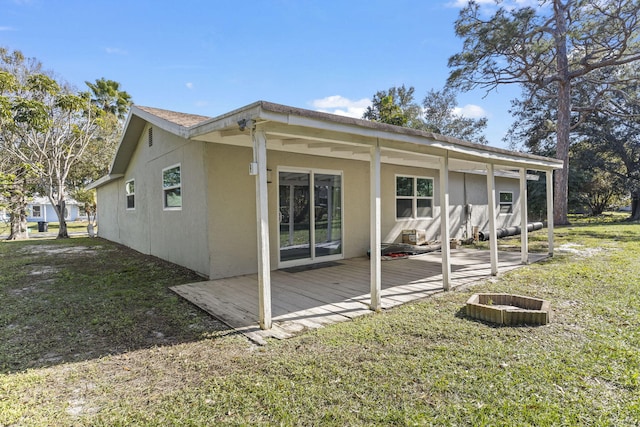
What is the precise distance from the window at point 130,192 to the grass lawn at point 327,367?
6005mm

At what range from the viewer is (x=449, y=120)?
32.1m

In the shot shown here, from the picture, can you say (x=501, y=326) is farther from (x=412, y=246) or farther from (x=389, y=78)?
(x=389, y=78)

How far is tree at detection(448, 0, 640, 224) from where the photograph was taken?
1571 cm

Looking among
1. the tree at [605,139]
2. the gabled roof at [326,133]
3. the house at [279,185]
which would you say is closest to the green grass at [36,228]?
the house at [279,185]

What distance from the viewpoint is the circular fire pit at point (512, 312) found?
12.9 ft

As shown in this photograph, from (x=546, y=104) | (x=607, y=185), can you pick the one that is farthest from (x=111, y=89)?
(x=607, y=185)

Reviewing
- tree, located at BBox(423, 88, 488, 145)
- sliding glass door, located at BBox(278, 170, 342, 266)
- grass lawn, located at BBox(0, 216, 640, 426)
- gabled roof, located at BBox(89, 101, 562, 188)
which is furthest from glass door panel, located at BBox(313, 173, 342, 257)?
tree, located at BBox(423, 88, 488, 145)

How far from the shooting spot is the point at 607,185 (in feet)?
74.9

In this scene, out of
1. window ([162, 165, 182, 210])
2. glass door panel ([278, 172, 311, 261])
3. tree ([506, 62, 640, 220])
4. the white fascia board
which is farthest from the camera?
tree ([506, 62, 640, 220])

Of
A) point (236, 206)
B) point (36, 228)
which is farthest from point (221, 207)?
point (36, 228)

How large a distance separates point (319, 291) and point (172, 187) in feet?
14.6

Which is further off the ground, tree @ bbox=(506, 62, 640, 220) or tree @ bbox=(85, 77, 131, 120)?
tree @ bbox=(85, 77, 131, 120)

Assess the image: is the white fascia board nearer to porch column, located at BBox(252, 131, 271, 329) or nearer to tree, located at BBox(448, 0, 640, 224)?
porch column, located at BBox(252, 131, 271, 329)

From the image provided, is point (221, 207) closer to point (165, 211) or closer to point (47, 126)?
point (165, 211)
